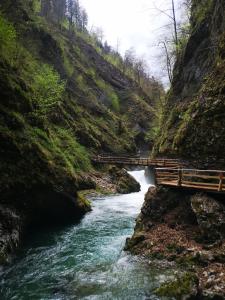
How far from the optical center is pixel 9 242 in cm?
1480

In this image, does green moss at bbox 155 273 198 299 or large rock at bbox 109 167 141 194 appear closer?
green moss at bbox 155 273 198 299

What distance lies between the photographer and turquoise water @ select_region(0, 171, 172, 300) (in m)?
10.9

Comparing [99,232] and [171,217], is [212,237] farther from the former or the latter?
[99,232]

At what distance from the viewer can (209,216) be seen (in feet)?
43.9

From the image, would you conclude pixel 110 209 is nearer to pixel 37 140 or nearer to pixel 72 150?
pixel 37 140

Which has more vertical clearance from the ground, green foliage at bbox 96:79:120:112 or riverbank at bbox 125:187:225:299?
green foliage at bbox 96:79:120:112

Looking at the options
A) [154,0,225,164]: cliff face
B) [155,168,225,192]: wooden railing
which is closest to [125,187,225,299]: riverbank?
[155,168,225,192]: wooden railing

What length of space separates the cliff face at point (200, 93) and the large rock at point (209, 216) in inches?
209

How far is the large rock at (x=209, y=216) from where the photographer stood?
1273 cm

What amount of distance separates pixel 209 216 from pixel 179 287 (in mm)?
4065

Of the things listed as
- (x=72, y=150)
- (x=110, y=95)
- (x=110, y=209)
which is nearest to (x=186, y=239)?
(x=110, y=209)

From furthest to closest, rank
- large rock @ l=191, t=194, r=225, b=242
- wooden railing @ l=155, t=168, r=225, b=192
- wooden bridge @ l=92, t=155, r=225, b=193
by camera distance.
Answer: wooden bridge @ l=92, t=155, r=225, b=193
wooden railing @ l=155, t=168, r=225, b=192
large rock @ l=191, t=194, r=225, b=242

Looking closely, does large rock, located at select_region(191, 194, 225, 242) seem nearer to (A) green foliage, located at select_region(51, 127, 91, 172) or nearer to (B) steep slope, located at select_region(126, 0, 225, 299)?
(B) steep slope, located at select_region(126, 0, 225, 299)

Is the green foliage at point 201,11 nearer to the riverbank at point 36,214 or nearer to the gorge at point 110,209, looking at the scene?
the gorge at point 110,209
